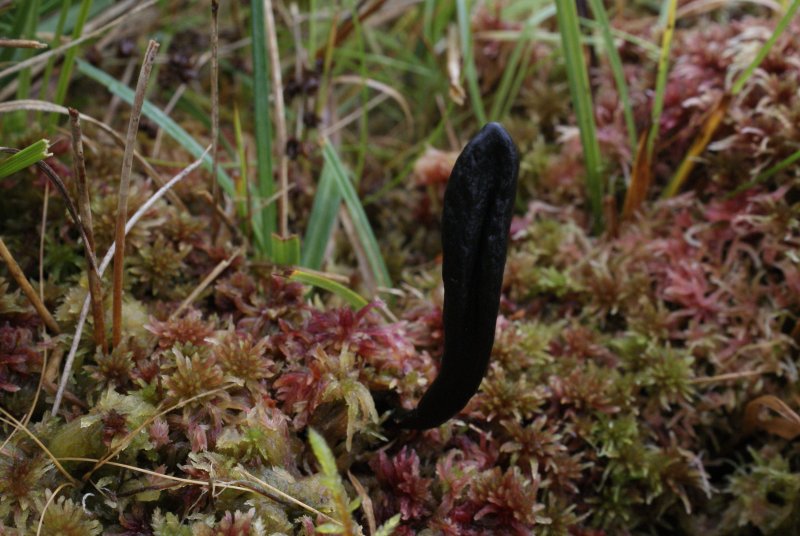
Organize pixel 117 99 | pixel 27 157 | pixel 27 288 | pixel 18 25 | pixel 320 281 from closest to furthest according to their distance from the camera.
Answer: pixel 27 157 → pixel 27 288 → pixel 320 281 → pixel 18 25 → pixel 117 99

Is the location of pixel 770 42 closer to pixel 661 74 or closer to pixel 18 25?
pixel 661 74

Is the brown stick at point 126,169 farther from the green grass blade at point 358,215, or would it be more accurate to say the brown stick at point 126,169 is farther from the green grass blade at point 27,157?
the green grass blade at point 358,215

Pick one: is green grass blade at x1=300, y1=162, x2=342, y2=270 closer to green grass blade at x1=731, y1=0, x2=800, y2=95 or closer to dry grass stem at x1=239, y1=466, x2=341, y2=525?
dry grass stem at x1=239, y1=466, x2=341, y2=525

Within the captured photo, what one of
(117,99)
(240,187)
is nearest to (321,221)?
(240,187)

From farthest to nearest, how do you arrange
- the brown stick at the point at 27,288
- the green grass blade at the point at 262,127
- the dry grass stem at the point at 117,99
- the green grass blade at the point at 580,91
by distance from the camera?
the dry grass stem at the point at 117,99 → the green grass blade at the point at 580,91 → the green grass blade at the point at 262,127 → the brown stick at the point at 27,288

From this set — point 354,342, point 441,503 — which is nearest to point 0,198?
point 354,342

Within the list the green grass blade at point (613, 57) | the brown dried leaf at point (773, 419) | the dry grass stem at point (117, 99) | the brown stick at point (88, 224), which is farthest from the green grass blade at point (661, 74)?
the dry grass stem at point (117, 99)
